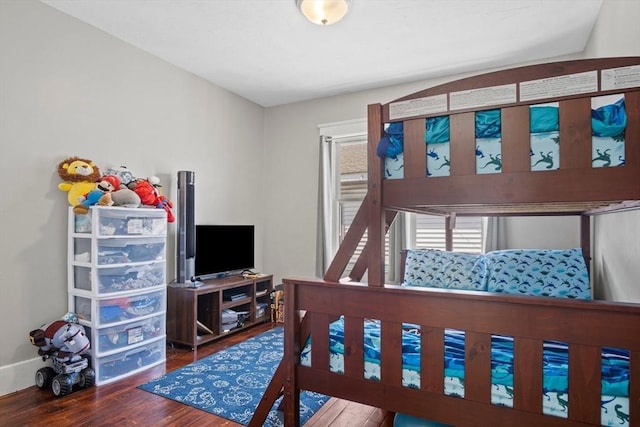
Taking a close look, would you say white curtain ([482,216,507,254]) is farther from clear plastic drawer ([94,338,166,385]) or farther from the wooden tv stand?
clear plastic drawer ([94,338,166,385])

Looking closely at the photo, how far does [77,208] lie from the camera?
2439 mm

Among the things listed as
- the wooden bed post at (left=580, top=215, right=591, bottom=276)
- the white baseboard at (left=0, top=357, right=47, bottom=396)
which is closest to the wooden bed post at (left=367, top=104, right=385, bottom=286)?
the wooden bed post at (left=580, top=215, right=591, bottom=276)

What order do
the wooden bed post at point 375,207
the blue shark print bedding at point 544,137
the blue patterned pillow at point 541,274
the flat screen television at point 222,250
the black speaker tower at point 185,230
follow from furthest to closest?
the flat screen television at point 222,250 → the black speaker tower at point 185,230 → the blue patterned pillow at point 541,274 → the wooden bed post at point 375,207 → the blue shark print bedding at point 544,137

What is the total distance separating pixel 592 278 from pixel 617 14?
193 cm

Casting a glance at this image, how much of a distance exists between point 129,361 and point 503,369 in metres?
2.50

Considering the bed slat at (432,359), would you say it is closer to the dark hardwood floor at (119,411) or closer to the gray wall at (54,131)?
the dark hardwood floor at (119,411)

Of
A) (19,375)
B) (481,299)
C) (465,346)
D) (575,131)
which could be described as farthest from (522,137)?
(19,375)

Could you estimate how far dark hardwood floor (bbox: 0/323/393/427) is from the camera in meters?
1.94

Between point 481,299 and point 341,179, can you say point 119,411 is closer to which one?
point 481,299

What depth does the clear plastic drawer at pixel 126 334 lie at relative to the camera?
2422mm

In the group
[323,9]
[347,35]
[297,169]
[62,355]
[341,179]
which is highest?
[347,35]

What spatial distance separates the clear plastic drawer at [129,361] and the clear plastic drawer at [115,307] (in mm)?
245

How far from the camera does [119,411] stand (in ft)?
6.76

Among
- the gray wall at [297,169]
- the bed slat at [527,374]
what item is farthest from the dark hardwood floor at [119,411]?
the gray wall at [297,169]
